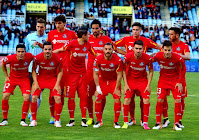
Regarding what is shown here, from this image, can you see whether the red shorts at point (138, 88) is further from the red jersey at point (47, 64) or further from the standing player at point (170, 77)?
the red jersey at point (47, 64)

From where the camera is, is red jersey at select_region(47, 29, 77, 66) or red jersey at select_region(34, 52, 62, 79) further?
red jersey at select_region(47, 29, 77, 66)

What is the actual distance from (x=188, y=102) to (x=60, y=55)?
19.2ft

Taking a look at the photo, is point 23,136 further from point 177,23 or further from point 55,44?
point 177,23

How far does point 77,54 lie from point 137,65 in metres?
1.38

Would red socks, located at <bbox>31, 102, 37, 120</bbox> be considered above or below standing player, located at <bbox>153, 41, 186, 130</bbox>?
below

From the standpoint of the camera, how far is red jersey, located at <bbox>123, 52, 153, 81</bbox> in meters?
8.74

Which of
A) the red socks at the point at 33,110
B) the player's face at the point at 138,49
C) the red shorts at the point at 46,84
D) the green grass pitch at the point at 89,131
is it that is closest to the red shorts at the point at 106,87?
the green grass pitch at the point at 89,131

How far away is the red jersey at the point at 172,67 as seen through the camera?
28.3 ft

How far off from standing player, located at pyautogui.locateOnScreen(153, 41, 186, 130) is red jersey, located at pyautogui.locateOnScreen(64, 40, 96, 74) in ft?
5.25

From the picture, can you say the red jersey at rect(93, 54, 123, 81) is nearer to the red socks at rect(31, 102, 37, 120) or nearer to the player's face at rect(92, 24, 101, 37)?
the player's face at rect(92, 24, 101, 37)

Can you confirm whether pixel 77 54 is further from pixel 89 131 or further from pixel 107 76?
pixel 89 131

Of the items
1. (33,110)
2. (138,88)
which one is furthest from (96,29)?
(33,110)

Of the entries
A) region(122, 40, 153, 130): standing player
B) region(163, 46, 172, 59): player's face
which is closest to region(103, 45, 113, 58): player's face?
region(122, 40, 153, 130): standing player

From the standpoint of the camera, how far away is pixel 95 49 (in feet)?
31.9
